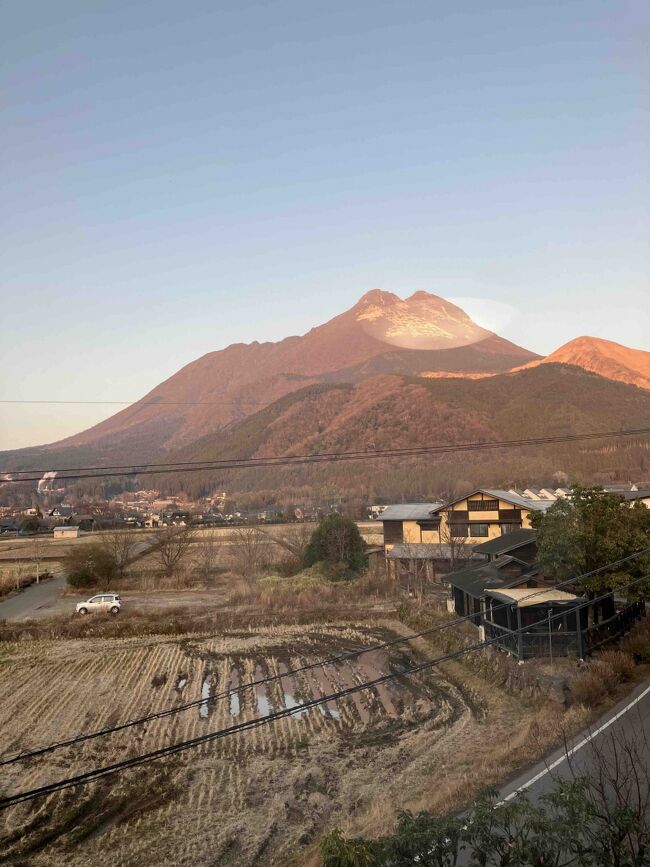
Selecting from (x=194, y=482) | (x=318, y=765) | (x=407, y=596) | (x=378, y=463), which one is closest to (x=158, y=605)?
(x=407, y=596)

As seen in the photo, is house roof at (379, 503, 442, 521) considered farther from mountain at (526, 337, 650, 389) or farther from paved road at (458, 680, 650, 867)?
mountain at (526, 337, 650, 389)

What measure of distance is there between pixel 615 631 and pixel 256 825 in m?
11.7

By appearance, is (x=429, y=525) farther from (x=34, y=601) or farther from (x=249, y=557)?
(x=34, y=601)

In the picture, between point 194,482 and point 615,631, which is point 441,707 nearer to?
point 615,631

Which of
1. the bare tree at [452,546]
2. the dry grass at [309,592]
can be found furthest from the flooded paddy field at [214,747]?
the bare tree at [452,546]

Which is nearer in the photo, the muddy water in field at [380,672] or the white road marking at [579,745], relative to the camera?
the white road marking at [579,745]

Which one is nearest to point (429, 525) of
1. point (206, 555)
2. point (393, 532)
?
point (393, 532)

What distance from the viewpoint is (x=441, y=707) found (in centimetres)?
1458

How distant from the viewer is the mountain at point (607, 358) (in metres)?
136

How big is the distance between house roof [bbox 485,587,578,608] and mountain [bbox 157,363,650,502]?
5381 cm

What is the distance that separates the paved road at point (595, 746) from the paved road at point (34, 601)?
23012 millimetres

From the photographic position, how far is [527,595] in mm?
16734

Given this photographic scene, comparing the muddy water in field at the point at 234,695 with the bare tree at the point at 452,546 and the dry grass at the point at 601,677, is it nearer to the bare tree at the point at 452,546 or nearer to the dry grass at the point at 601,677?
the dry grass at the point at 601,677

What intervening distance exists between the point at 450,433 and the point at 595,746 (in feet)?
303
